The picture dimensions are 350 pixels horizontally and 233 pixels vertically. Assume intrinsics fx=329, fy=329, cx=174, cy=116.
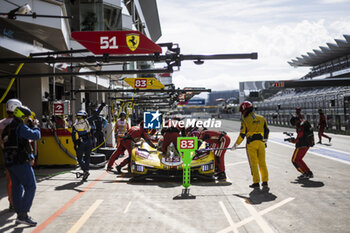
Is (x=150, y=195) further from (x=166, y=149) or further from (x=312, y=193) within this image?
(x=312, y=193)

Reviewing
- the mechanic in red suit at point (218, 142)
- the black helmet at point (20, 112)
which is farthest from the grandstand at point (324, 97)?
the black helmet at point (20, 112)

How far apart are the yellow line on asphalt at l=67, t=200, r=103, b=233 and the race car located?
2.02 metres

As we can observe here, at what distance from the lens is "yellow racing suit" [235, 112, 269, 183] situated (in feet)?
24.5

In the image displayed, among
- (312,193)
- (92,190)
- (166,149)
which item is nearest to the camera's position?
(312,193)

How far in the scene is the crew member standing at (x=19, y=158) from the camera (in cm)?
519

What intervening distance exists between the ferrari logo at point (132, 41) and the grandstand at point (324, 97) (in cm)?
2167

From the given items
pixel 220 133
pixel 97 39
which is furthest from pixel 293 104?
pixel 97 39

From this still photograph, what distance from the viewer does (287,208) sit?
5.76m

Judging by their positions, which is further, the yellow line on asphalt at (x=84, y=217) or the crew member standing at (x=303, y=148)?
the crew member standing at (x=303, y=148)

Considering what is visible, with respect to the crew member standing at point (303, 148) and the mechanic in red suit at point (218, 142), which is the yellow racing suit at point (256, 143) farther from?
the crew member standing at point (303, 148)

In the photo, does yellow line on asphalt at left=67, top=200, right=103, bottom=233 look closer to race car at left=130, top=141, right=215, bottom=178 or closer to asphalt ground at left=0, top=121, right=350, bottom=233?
asphalt ground at left=0, top=121, right=350, bottom=233

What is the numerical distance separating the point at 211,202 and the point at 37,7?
393 inches

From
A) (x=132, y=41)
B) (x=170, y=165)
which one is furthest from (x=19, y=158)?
(x=170, y=165)

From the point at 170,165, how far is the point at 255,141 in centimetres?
218
